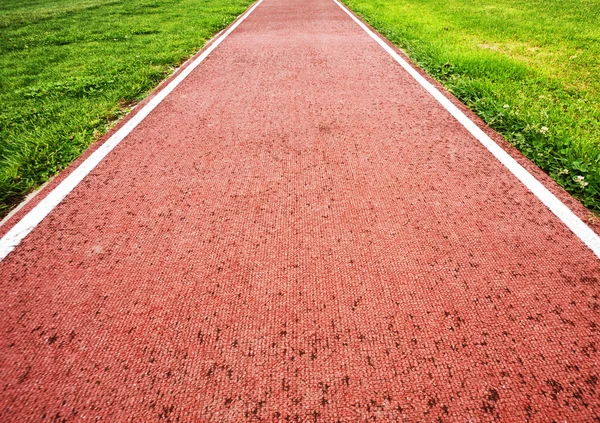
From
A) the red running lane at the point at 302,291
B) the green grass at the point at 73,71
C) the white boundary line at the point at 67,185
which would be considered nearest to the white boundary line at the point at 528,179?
the red running lane at the point at 302,291

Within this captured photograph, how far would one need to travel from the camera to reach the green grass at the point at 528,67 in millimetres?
3342

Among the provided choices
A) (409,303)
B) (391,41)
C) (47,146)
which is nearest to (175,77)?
(47,146)

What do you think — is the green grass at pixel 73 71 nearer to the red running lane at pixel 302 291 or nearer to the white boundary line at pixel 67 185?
the white boundary line at pixel 67 185

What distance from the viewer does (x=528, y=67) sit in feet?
18.4

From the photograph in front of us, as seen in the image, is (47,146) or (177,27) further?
(177,27)

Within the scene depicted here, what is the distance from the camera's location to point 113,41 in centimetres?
849

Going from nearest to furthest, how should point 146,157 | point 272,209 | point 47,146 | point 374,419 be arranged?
1. point 374,419
2. point 272,209
3. point 146,157
4. point 47,146

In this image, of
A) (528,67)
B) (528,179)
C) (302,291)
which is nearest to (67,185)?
(302,291)

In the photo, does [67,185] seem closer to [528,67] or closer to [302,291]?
[302,291]

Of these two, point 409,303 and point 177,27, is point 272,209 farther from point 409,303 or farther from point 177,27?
point 177,27

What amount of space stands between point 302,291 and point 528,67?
5.69 meters

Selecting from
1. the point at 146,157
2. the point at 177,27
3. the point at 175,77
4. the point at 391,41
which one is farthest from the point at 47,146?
the point at 177,27

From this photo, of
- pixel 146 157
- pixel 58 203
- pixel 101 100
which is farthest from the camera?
pixel 101 100

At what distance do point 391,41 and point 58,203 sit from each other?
7125 millimetres
